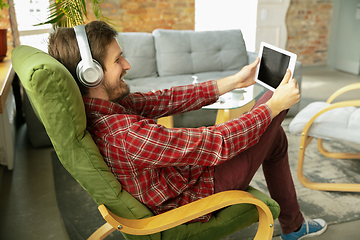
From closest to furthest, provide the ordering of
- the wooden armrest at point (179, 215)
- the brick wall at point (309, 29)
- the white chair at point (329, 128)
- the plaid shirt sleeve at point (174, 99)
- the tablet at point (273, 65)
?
the wooden armrest at point (179, 215) → the tablet at point (273, 65) → the plaid shirt sleeve at point (174, 99) → the white chair at point (329, 128) → the brick wall at point (309, 29)

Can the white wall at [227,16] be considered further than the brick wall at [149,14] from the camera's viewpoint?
Yes

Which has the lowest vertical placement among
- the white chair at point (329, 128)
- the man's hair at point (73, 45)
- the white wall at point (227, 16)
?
the white chair at point (329, 128)

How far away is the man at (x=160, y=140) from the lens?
0.96 metres

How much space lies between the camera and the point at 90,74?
3.14 feet

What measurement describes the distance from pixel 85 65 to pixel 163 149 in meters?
0.34

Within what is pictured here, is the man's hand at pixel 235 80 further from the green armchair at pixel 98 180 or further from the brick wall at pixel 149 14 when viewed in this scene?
the brick wall at pixel 149 14

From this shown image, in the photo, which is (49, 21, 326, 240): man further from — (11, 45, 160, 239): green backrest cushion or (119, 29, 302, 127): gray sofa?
(119, 29, 302, 127): gray sofa

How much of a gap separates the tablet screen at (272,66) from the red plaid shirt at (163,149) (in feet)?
0.84

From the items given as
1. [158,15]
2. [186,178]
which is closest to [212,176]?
[186,178]

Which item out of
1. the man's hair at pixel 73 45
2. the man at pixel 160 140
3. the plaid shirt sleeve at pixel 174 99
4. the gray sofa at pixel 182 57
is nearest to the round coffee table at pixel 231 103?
the gray sofa at pixel 182 57

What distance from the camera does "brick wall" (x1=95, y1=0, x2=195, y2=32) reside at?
4.47 m

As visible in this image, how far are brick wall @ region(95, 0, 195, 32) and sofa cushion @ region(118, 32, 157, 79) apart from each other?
4.52 feet

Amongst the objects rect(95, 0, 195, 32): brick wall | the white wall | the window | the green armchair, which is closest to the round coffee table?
the green armchair

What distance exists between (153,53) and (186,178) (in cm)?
225
